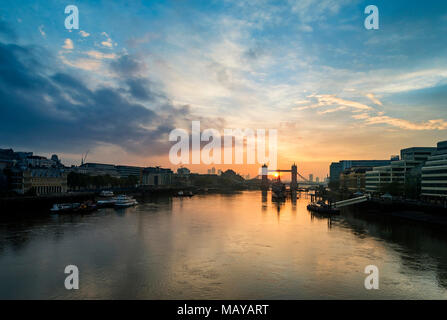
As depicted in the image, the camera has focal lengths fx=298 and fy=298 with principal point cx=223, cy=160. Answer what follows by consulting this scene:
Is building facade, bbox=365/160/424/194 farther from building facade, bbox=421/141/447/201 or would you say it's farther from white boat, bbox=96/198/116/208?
white boat, bbox=96/198/116/208

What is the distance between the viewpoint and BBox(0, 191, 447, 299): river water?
67.4ft

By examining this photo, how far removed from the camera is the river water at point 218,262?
67.4 feet

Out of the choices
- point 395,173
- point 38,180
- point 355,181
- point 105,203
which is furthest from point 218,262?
point 355,181

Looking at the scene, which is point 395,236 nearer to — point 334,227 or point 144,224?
point 334,227

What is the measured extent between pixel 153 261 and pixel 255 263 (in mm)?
9367

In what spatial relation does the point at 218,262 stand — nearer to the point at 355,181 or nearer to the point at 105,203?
the point at 105,203

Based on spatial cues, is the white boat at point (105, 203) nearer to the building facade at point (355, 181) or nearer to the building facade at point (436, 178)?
the building facade at point (436, 178)

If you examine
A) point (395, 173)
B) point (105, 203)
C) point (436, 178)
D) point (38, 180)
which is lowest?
point (105, 203)

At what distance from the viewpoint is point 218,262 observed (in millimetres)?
27438

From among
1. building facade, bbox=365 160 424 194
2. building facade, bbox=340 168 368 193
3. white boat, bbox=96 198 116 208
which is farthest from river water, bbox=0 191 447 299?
building facade, bbox=340 168 368 193

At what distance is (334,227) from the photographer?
48875 millimetres

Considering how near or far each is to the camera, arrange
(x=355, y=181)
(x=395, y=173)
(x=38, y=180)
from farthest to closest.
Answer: (x=355, y=181) → (x=395, y=173) → (x=38, y=180)

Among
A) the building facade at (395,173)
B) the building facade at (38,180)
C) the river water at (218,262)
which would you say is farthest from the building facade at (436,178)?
the building facade at (38,180)
